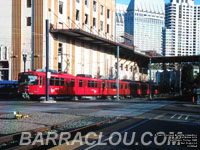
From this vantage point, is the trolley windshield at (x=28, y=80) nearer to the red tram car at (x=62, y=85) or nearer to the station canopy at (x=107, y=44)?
the red tram car at (x=62, y=85)

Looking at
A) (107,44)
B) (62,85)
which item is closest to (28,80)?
(62,85)

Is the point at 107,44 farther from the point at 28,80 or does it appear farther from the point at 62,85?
the point at 28,80

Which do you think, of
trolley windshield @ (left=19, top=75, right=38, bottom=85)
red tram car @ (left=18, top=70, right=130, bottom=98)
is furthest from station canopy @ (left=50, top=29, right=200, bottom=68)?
trolley windshield @ (left=19, top=75, right=38, bottom=85)

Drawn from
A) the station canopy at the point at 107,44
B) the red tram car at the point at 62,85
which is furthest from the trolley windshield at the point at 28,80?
the station canopy at the point at 107,44

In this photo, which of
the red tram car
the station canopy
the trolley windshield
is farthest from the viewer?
the station canopy

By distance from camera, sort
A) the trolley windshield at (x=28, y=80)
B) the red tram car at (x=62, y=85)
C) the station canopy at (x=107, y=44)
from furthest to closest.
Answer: the station canopy at (x=107, y=44) → the red tram car at (x=62, y=85) → the trolley windshield at (x=28, y=80)

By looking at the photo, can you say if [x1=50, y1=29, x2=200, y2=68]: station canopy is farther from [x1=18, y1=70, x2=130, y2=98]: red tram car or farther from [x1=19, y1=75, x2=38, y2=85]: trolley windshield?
[x1=19, y1=75, x2=38, y2=85]: trolley windshield

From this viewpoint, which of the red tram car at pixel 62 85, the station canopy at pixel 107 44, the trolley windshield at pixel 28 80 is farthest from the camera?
the station canopy at pixel 107 44

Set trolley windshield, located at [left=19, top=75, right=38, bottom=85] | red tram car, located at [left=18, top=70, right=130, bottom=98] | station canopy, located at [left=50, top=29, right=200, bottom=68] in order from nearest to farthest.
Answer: trolley windshield, located at [left=19, top=75, right=38, bottom=85]
red tram car, located at [left=18, top=70, right=130, bottom=98]
station canopy, located at [left=50, top=29, right=200, bottom=68]

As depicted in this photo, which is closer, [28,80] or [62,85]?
[28,80]

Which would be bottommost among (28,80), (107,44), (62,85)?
(62,85)

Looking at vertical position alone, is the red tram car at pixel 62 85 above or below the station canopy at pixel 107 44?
below

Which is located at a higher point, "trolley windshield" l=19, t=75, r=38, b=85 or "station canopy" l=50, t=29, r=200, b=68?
"station canopy" l=50, t=29, r=200, b=68

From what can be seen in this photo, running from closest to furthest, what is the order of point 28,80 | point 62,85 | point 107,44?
point 28,80
point 62,85
point 107,44
